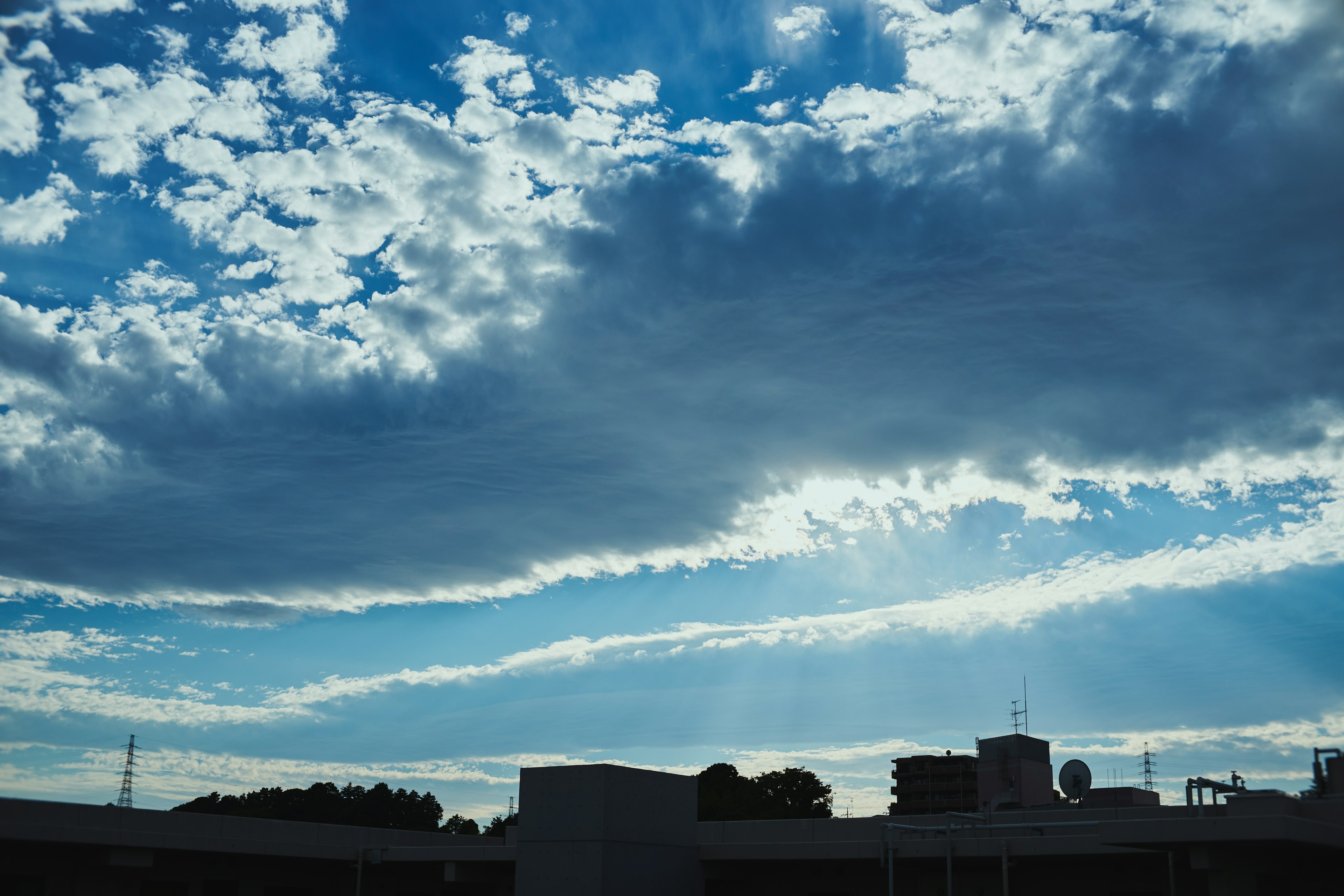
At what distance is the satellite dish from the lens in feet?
116

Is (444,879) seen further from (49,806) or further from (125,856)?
(49,806)

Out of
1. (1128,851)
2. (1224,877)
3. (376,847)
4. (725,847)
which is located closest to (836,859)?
(725,847)

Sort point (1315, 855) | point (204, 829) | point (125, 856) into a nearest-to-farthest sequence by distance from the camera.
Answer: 1. point (1315, 855)
2. point (125, 856)
3. point (204, 829)

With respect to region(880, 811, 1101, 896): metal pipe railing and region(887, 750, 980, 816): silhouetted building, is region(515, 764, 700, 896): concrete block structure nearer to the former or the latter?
region(880, 811, 1101, 896): metal pipe railing

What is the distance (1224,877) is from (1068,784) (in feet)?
45.2

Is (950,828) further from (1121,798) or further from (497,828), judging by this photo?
(497,828)

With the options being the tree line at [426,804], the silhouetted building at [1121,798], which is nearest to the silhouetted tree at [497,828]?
the tree line at [426,804]

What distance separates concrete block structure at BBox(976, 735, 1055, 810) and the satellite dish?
754 cm

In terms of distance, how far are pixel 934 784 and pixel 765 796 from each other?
73938 mm

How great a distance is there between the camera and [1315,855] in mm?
23969

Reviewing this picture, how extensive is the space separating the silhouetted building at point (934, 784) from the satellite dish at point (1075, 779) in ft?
471

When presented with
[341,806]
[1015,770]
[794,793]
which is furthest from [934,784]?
[1015,770]

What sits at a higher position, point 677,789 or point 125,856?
point 677,789

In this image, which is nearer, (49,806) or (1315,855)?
(1315,855)
